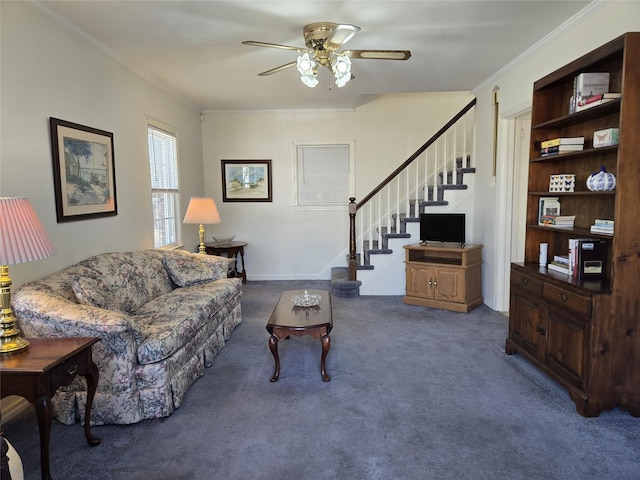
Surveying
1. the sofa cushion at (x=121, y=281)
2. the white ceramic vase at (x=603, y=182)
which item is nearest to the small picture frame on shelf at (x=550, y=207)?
the white ceramic vase at (x=603, y=182)

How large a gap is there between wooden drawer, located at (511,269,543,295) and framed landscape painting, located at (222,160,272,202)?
415 centimetres

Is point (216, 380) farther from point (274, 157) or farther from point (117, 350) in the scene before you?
point (274, 157)

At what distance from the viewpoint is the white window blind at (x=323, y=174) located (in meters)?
6.45

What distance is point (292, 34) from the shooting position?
331 centimetres

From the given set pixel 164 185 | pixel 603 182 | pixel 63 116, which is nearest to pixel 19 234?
pixel 63 116

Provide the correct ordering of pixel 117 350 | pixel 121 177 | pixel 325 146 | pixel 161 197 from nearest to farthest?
1. pixel 117 350
2. pixel 121 177
3. pixel 161 197
4. pixel 325 146

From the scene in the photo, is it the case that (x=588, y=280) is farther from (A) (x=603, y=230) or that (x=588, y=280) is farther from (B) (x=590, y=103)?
(B) (x=590, y=103)

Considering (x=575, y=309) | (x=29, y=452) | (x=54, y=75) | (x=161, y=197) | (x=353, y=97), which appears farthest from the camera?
(x=353, y=97)

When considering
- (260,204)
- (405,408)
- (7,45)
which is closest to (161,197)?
(260,204)

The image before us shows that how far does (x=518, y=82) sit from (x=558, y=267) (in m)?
2.14

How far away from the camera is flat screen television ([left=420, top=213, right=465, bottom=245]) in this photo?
4.94m

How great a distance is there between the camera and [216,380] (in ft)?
9.96

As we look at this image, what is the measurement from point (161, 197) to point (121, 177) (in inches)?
40.9

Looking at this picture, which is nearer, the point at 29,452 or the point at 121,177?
the point at 29,452
